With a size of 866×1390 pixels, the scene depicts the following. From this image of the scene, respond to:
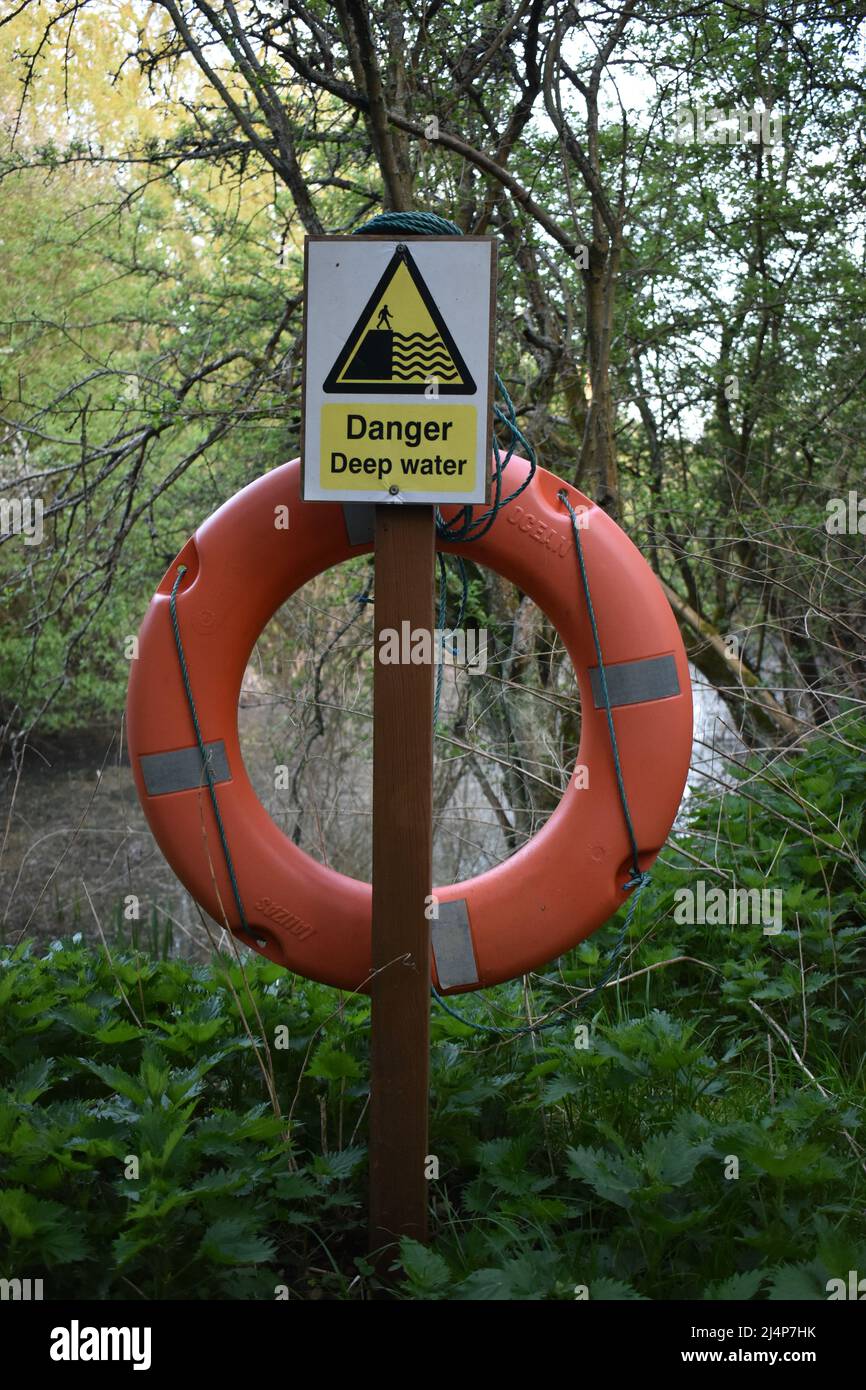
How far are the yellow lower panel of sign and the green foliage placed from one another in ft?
3.36

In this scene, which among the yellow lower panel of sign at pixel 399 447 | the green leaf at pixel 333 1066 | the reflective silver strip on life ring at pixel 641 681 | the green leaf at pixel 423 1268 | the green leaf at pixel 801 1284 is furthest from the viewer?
the reflective silver strip on life ring at pixel 641 681

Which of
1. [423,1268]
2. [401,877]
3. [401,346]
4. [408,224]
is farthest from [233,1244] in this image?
[408,224]

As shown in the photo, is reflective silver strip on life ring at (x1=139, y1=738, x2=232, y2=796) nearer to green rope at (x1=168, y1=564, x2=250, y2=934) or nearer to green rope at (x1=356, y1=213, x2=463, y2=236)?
green rope at (x1=168, y1=564, x2=250, y2=934)

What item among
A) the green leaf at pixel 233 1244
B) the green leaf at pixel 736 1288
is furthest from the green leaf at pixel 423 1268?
the green leaf at pixel 736 1288

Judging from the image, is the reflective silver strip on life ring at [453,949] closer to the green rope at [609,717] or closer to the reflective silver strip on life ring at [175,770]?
the green rope at [609,717]

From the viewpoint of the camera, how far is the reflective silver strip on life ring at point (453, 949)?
2.23 metres

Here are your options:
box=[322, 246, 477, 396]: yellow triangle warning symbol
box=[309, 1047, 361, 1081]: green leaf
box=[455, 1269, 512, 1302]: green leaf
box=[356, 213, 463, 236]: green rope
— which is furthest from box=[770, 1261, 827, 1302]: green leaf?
box=[356, 213, 463, 236]: green rope

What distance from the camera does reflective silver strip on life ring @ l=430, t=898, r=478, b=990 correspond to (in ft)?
7.32

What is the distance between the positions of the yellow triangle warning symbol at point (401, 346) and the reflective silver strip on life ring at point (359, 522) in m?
0.39

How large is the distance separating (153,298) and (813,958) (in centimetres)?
493

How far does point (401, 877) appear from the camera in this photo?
1.95 metres

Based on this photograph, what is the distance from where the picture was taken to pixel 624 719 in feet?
7.45
